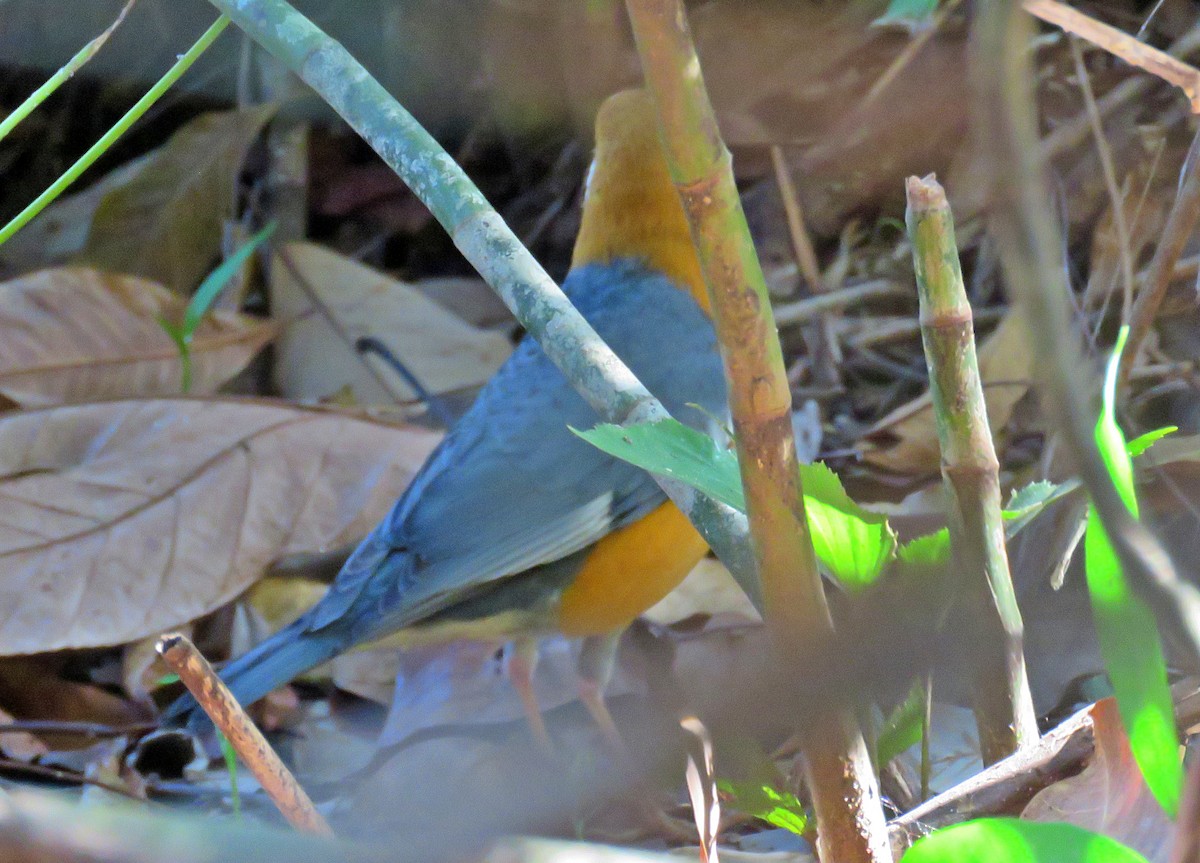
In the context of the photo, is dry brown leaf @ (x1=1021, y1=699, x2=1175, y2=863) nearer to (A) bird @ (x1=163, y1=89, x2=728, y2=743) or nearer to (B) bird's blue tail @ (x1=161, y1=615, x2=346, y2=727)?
(A) bird @ (x1=163, y1=89, x2=728, y2=743)

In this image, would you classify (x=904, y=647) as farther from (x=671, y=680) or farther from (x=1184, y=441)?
(x=671, y=680)

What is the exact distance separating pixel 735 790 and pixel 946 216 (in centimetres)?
82

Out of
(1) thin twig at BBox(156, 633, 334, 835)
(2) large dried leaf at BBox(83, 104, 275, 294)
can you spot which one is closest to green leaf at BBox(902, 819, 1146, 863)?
(1) thin twig at BBox(156, 633, 334, 835)

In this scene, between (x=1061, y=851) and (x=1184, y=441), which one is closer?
(x=1061, y=851)

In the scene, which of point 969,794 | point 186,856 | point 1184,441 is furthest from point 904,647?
point 1184,441

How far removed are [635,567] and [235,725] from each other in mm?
1312

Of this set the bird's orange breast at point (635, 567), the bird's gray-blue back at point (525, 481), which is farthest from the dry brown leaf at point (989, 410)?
the bird's orange breast at point (635, 567)

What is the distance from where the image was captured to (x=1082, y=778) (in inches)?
59.7

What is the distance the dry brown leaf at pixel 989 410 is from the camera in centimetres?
323

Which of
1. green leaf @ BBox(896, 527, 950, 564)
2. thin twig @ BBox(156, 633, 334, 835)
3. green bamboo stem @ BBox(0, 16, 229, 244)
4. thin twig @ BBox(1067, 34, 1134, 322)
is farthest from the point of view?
thin twig @ BBox(1067, 34, 1134, 322)

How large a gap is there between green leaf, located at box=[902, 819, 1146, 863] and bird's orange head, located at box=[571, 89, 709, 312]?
2.02 metres

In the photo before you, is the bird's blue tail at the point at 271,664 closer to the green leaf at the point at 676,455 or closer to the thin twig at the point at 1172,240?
the green leaf at the point at 676,455

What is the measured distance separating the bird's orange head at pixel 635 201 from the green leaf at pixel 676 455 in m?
1.68

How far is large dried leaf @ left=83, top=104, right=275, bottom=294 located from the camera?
3895mm
